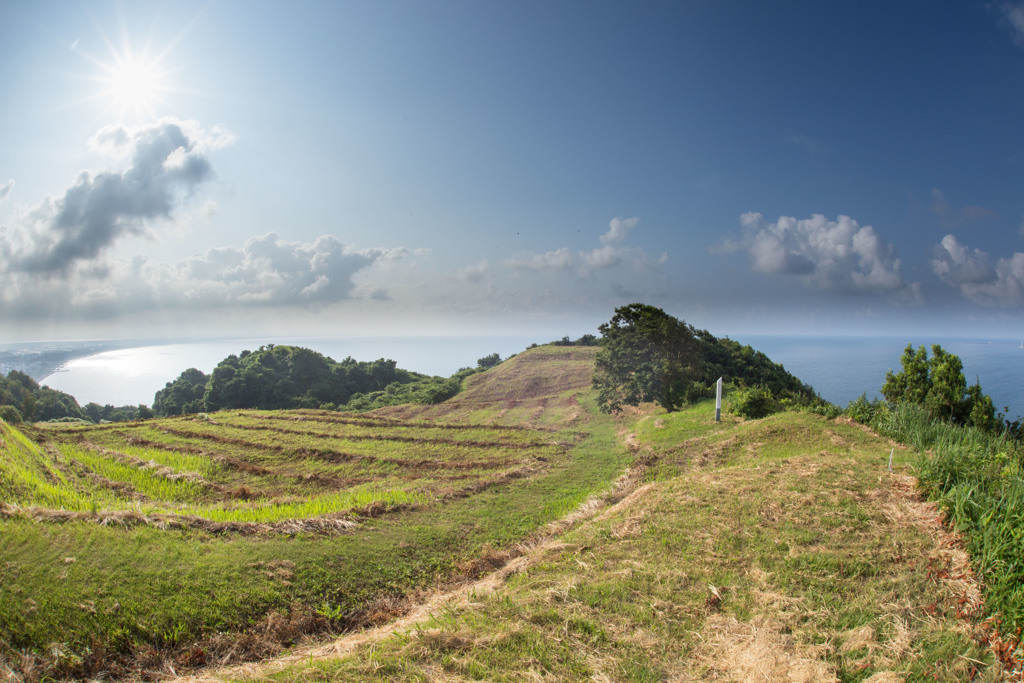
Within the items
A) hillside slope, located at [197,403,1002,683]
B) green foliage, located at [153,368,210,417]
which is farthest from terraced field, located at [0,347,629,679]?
green foliage, located at [153,368,210,417]

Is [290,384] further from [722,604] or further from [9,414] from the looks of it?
[722,604]

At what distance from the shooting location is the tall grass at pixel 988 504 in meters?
4.76

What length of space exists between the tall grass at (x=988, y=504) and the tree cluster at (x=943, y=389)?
33.4ft

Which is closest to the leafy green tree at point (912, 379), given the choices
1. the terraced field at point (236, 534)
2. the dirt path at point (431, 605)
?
the terraced field at point (236, 534)

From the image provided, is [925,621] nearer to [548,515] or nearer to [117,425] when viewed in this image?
[548,515]

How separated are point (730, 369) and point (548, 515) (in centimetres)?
2607

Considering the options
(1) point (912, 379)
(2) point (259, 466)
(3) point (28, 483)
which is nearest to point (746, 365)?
(1) point (912, 379)

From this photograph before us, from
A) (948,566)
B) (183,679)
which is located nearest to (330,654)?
(183,679)

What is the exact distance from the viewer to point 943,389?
1738 cm

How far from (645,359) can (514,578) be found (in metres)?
19.1

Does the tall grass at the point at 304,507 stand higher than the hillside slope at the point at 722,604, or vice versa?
the hillside slope at the point at 722,604

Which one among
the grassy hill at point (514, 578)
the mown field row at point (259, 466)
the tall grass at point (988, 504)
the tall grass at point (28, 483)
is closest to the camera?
the grassy hill at point (514, 578)

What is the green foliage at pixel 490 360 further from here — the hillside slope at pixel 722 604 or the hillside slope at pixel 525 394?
the hillside slope at pixel 722 604

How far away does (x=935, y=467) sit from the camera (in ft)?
23.7
